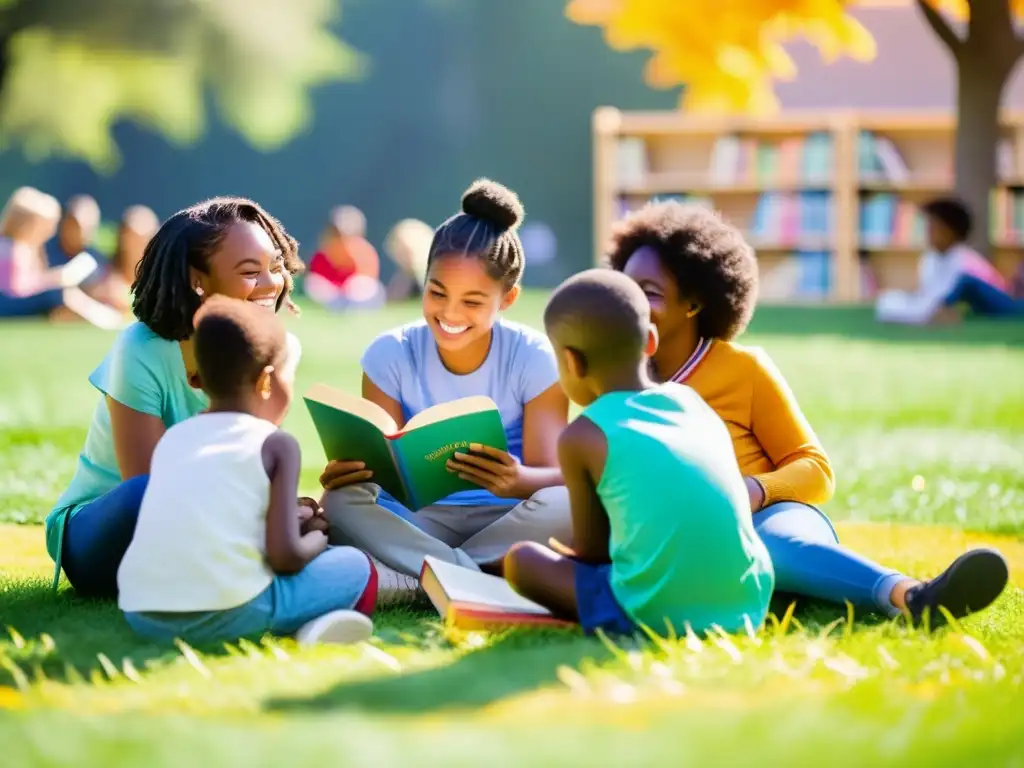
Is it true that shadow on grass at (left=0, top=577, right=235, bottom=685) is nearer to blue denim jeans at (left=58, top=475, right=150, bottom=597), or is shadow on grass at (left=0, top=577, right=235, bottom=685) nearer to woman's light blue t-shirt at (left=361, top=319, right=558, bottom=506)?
blue denim jeans at (left=58, top=475, right=150, bottom=597)

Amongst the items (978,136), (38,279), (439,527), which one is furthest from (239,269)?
(978,136)

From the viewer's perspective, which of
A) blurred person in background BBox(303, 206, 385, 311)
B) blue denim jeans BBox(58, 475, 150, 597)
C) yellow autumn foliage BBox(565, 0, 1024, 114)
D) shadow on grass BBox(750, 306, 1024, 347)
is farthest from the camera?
blurred person in background BBox(303, 206, 385, 311)

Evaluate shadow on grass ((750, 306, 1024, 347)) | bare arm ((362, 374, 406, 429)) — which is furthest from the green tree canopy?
bare arm ((362, 374, 406, 429))

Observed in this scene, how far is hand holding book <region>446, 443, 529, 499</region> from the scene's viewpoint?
3234mm

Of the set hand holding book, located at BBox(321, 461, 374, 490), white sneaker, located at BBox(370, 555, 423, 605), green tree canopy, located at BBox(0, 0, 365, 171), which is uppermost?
green tree canopy, located at BBox(0, 0, 365, 171)

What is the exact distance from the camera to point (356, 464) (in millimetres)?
3283

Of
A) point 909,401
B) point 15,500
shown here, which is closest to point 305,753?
point 15,500

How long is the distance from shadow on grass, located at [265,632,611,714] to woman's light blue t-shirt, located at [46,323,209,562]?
105 cm

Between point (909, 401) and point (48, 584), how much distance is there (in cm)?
524

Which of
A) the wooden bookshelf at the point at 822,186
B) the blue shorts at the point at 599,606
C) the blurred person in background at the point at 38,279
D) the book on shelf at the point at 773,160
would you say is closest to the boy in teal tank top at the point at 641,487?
the blue shorts at the point at 599,606

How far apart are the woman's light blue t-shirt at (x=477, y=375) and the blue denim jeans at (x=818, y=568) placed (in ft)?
2.22

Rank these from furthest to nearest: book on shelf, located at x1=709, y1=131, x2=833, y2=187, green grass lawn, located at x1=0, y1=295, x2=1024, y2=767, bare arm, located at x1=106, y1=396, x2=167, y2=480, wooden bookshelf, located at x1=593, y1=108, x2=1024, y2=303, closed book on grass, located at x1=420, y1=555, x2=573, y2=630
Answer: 1. book on shelf, located at x1=709, y1=131, x2=833, y2=187
2. wooden bookshelf, located at x1=593, y1=108, x2=1024, y2=303
3. bare arm, located at x1=106, y1=396, x2=167, y2=480
4. closed book on grass, located at x1=420, y1=555, x2=573, y2=630
5. green grass lawn, located at x1=0, y1=295, x2=1024, y2=767

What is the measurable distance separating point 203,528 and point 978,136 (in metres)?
11.8

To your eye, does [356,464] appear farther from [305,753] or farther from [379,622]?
[305,753]
